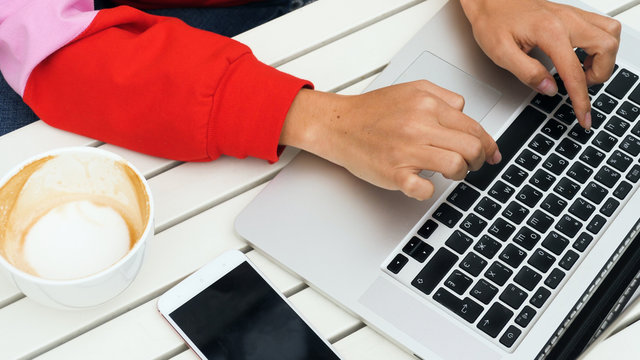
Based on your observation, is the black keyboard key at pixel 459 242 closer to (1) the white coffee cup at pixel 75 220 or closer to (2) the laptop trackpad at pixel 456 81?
(2) the laptop trackpad at pixel 456 81

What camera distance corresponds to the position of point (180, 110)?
2.00 ft

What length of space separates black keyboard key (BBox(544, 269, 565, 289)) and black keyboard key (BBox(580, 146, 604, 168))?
0.40ft

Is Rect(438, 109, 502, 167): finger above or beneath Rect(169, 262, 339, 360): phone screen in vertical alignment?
above

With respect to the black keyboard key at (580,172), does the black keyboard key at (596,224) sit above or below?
below

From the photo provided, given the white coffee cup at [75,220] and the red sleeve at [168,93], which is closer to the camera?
the white coffee cup at [75,220]

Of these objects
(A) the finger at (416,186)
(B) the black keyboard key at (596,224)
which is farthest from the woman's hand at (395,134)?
(B) the black keyboard key at (596,224)

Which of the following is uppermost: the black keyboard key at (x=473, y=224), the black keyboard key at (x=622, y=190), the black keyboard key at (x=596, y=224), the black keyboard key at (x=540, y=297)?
the black keyboard key at (x=622, y=190)

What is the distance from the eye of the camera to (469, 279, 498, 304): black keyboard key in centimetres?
53

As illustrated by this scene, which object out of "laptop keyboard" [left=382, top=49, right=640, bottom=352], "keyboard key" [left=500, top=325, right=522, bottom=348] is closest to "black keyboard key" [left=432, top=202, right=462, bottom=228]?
"laptop keyboard" [left=382, top=49, right=640, bottom=352]

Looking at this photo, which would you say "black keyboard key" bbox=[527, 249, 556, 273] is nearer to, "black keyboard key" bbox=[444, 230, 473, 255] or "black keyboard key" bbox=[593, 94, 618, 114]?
"black keyboard key" bbox=[444, 230, 473, 255]

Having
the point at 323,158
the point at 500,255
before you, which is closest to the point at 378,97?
the point at 323,158

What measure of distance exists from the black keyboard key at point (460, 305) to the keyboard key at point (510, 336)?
3 cm

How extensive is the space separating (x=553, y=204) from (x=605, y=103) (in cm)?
14

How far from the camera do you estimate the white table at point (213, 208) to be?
547 mm
